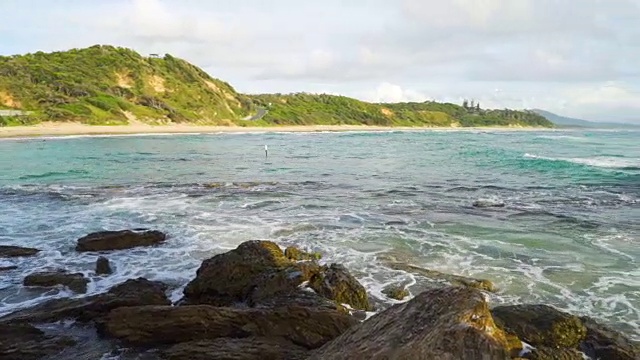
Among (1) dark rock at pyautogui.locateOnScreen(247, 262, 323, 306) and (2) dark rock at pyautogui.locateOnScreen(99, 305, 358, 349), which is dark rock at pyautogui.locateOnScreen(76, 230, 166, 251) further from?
(2) dark rock at pyautogui.locateOnScreen(99, 305, 358, 349)

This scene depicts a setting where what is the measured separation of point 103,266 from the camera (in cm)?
1030

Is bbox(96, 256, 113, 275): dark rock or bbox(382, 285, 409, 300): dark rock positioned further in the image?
bbox(96, 256, 113, 275): dark rock

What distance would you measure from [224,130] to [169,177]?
215ft

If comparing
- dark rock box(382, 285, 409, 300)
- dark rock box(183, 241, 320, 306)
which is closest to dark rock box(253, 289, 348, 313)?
dark rock box(183, 241, 320, 306)

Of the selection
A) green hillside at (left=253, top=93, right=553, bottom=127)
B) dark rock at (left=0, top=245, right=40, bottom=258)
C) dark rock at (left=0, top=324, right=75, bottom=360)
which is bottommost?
dark rock at (left=0, top=245, right=40, bottom=258)

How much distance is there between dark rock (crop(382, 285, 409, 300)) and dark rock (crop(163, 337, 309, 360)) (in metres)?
3.13

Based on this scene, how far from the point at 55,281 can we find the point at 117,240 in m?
2.85

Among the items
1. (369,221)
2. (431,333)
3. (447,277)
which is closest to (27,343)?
(431,333)

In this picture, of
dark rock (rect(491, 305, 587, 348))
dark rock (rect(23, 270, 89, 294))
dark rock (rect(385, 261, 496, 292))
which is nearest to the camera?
dark rock (rect(491, 305, 587, 348))

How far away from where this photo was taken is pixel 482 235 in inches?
546

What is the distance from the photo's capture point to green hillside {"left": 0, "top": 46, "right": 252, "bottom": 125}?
74.9 m

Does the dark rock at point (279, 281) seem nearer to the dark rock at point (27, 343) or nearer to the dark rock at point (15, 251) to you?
the dark rock at point (27, 343)

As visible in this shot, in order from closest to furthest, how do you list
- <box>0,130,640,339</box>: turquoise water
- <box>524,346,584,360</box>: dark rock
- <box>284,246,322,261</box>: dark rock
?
<box>524,346,584,360</box>: dark rock < <box>0,130,640,339</box>: turquoise water < <box>284,246,322,261</box>: dark rock

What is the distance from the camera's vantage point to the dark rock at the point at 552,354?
5.64m
